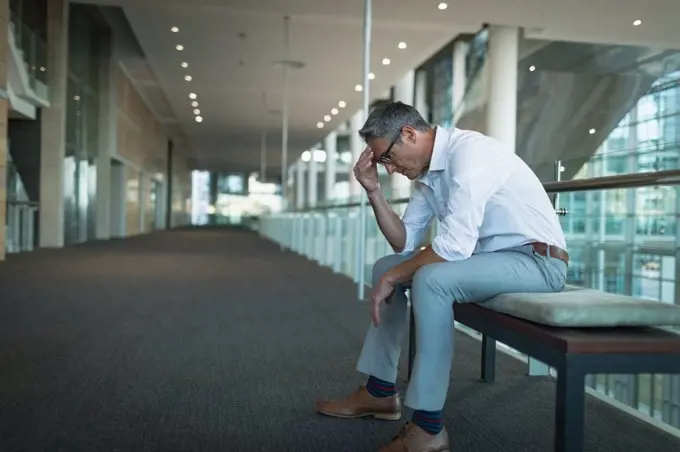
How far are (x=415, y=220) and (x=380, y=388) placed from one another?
0.60 m

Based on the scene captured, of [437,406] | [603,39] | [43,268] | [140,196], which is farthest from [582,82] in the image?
[140,196]

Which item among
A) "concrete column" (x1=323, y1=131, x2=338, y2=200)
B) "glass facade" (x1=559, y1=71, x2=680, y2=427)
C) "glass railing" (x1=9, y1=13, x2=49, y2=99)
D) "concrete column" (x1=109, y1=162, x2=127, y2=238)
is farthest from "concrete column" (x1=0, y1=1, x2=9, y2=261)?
"concrete column" (x1=323, y1=131, x2=338, y2=200)

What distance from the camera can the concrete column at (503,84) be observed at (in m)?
11.6

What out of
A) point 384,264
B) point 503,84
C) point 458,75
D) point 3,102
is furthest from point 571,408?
point 458,75

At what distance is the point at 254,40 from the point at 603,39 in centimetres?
615

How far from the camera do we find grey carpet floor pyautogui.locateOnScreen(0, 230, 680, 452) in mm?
2168

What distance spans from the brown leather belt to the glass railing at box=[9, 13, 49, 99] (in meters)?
10.6

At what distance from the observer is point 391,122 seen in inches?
83.2

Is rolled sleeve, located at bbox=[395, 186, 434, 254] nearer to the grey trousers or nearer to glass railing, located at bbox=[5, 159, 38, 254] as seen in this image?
the grey trousers

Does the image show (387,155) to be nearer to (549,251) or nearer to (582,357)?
(549,251)

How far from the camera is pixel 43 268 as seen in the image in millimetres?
8516

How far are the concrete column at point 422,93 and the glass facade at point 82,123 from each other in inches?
314

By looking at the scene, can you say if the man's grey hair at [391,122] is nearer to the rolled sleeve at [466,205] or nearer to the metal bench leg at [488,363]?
the rolled sleeve at [466,205]

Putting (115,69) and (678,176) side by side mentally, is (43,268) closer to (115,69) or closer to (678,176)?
(678,176)
